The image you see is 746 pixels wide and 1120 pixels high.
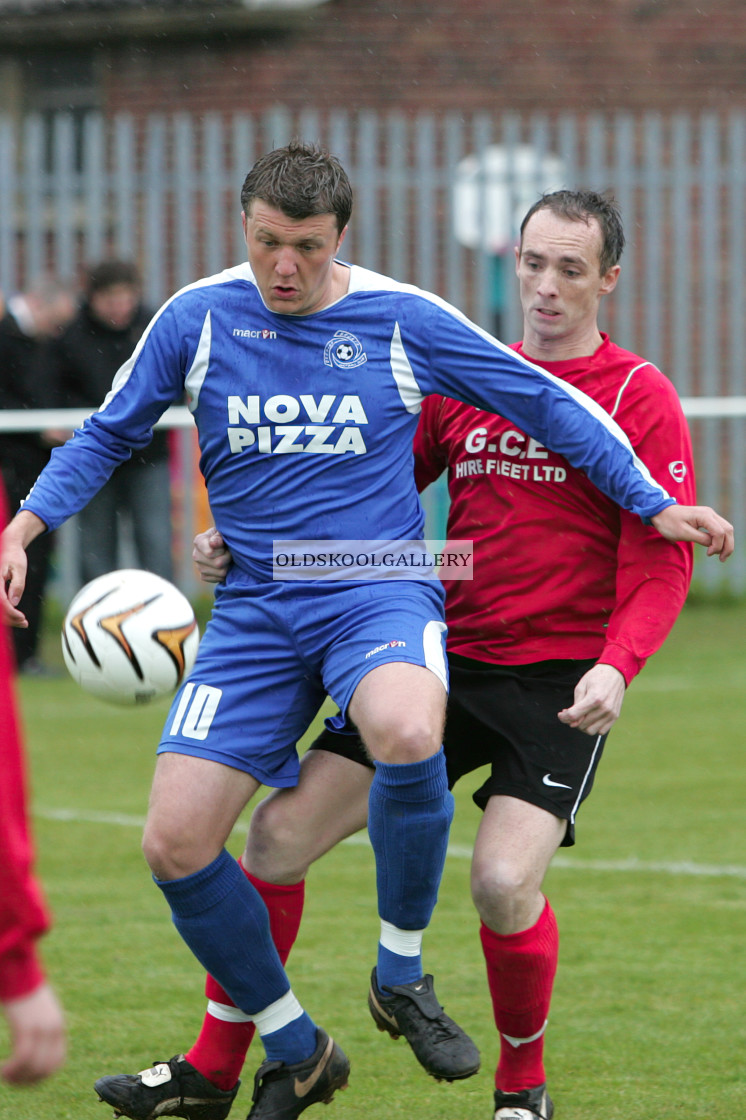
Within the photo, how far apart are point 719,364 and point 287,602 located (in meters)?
11.5

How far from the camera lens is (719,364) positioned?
1470 centimetres

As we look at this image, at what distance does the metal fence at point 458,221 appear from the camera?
1373cm

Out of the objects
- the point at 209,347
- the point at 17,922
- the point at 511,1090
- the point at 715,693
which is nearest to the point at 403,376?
the point at 209,347

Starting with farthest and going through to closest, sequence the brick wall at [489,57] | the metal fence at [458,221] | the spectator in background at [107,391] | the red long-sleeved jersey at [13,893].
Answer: the brick wall at [489,57] < the metal fence at [458,221] < the spectator in background at [107,391] < the red long-sleeved jersey at [13,893]

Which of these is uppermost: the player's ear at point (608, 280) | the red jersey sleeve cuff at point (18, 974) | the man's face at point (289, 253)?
the man's face at point (289, 253)

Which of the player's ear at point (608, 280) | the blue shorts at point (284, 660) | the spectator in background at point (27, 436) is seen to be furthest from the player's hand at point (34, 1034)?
the spectator in background at point (27, 436)

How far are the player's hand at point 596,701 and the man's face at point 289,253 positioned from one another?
1.13m

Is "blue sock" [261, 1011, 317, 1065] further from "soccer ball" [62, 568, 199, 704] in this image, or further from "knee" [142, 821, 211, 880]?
"soccer ball" [62, 568, 199, 704]

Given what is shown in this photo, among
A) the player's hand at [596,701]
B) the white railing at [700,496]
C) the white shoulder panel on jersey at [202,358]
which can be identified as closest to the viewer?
the player's hand at [596,701]

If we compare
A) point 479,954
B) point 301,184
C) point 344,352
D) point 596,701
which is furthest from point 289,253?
point 479,954

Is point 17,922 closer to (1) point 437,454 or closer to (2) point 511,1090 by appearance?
(2) point 511,1090

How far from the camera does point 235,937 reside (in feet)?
12.3

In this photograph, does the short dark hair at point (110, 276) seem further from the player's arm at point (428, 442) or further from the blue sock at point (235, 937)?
the blue sock at point (235, 937)

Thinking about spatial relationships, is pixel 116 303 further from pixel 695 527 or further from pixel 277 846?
pixel 695 527
